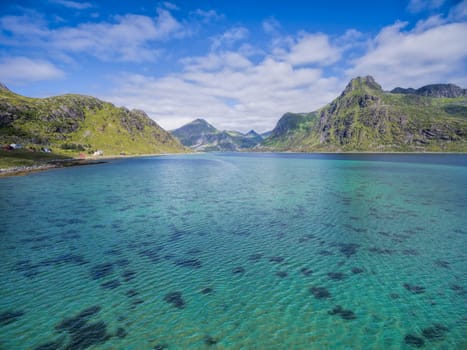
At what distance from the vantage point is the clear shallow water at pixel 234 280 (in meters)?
16.2

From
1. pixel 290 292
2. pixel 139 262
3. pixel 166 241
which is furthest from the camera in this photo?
pixel 166 241

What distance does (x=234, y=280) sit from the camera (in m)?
22.8

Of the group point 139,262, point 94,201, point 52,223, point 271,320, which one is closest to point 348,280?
point 271,320

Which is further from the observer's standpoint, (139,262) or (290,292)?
(139,262)

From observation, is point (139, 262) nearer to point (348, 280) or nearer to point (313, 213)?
point (348, 280)

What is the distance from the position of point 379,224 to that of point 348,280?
2160 centimetres

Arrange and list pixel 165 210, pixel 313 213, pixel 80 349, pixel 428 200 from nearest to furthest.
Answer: pixel 80 349
pixel 313 213
pixel 165 210
pixel 428 200

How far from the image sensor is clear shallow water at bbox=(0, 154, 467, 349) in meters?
16.2

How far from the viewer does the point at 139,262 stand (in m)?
26.5

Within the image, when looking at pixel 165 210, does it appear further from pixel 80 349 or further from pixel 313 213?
pixel 80 349

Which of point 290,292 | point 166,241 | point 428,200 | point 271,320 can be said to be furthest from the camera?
point 428,200

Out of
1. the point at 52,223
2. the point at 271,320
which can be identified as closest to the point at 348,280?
the point at 271,320

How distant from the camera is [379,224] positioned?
39.9 m

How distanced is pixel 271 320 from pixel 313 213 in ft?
104
